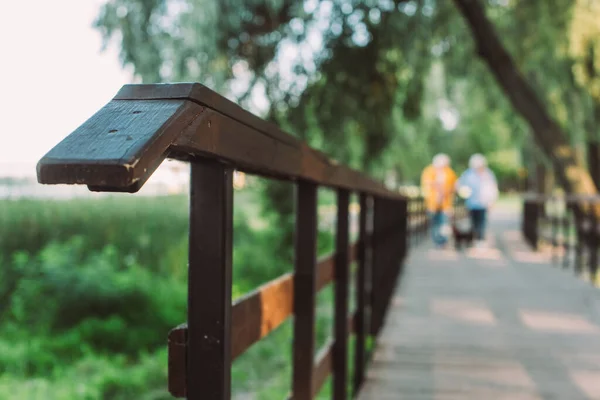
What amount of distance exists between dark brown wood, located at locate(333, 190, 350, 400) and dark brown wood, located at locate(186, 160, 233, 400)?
67.6 inches

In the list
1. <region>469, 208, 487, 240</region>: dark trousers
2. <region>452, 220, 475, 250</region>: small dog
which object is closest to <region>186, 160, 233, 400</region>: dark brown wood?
<region>469, 208, 487, 240</region>: dark trousers

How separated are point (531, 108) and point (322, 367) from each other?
9212 millimetres

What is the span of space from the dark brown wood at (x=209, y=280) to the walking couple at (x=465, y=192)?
10183 millimetres

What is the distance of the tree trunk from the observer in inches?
417

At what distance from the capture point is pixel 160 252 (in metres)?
11.3

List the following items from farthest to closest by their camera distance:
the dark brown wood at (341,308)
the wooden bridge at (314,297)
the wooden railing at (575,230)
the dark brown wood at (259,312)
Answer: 1. the wooden railing at (575,230)
2. the dark brown wood at (341,308)
3. the dark brown wood at (259,312)
4. the wooden bridge at (314,297)

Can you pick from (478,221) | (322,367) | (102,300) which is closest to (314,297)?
(322,367)

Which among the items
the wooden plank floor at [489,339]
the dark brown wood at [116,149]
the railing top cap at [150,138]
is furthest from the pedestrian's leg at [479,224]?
the dark brown wood at [116,149]

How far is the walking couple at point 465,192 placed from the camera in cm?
1135

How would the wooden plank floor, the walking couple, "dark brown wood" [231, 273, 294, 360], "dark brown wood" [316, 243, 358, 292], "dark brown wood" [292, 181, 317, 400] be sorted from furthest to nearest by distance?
the walking couple
the wooden plank floor
"dark brown wood" [316, 243, 358, 292]
"dark brown wood" [292, 181, 317, 400]
"dark brown wood" [231, 273, 294, 360]

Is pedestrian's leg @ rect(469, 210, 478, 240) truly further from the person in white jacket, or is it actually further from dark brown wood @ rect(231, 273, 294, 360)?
dark brown wood @ rect(231, 273, 294, 360)

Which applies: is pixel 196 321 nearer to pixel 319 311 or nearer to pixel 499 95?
pixel 319 311

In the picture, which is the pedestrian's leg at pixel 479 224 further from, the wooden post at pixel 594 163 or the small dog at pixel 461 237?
the wooden post at pixel 594 163

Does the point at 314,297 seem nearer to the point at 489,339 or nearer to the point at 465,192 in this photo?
the point at 489,339
